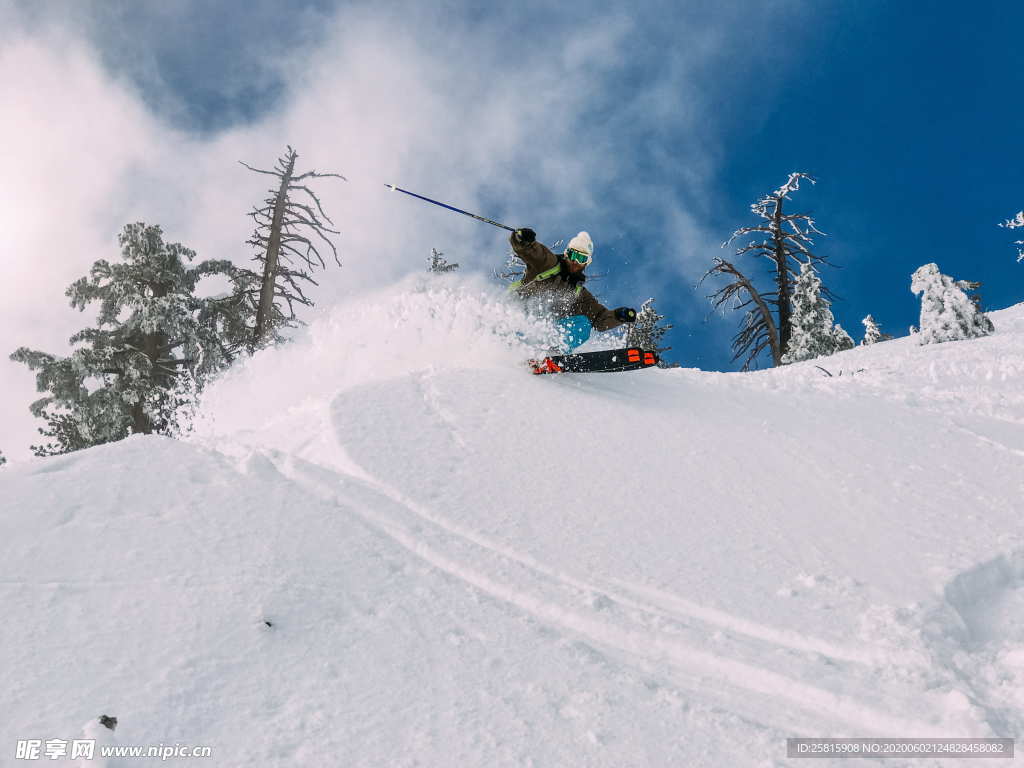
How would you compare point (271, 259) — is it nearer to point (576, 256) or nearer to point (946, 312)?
point (576, 256)

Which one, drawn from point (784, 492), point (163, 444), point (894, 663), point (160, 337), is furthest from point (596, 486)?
point (160, 337)

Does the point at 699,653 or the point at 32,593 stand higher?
the point at 32,593

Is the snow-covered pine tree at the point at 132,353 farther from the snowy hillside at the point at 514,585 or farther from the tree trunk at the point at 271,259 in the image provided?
the snowy hillside at the point at 514,585

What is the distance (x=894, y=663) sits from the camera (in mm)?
3180

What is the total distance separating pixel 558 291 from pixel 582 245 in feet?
2.49

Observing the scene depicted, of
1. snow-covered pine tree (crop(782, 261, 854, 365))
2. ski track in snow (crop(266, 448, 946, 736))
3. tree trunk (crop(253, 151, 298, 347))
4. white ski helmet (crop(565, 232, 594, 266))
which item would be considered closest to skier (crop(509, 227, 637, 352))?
white ski helmet (crop(565, 232, 594, 266))

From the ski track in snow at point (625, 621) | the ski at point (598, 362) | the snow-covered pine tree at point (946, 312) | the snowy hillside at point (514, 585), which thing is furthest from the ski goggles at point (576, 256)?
the snow-covered pine tree at point (946, 312)

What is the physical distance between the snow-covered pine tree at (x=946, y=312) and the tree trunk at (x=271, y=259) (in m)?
18.5

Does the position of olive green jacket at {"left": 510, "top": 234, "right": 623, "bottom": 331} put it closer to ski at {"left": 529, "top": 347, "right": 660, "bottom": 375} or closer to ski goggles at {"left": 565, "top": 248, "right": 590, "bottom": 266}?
ski goggles at {"left": 565, "top": 248, "right": 590, "bottom": 266}

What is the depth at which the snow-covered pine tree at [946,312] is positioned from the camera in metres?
15.0

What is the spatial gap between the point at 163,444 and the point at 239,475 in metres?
0.95

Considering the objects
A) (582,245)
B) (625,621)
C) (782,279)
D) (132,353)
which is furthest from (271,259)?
(625,621)

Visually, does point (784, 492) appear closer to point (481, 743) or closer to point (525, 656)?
point (525, 656)

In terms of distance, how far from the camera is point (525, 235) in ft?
25.3
